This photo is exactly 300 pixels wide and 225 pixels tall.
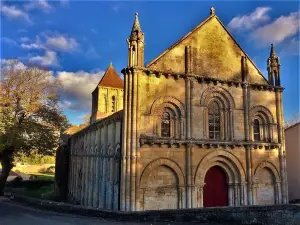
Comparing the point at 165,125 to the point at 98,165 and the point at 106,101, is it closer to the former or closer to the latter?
the point at 98,165

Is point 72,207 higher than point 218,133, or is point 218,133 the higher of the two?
point 218,133

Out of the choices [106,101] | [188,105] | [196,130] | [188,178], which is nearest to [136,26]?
[188,105]

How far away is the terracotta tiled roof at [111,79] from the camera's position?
44.5m

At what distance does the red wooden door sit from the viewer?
60.4 ft

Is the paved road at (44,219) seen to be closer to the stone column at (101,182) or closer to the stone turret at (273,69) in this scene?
the stone column at (101,182)

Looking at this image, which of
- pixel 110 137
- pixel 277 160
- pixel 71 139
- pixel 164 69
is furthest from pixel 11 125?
pixel 277 160

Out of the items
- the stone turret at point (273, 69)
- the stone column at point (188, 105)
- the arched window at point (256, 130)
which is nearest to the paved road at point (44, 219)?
the stone column at point (188, 105)

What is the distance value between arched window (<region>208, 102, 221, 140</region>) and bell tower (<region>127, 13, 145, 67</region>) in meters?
5.41

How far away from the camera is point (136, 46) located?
1744 cm

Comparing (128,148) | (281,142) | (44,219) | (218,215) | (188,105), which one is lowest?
(44,219)

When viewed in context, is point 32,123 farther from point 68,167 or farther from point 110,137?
point 110,137

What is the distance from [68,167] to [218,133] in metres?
22.0

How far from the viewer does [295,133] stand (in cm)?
2427

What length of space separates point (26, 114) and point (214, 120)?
19.1 metres
